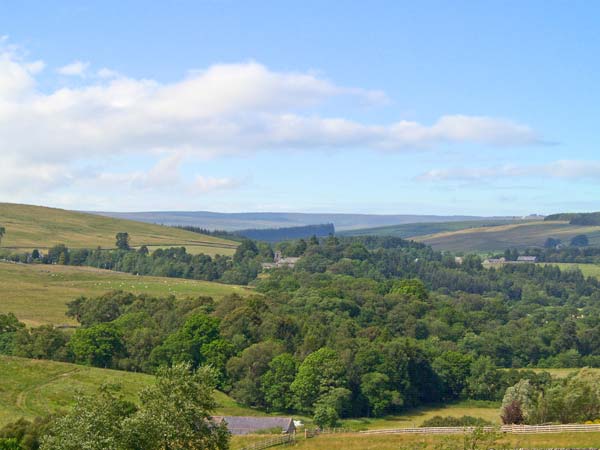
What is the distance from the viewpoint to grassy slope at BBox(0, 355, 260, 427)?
73.0 m

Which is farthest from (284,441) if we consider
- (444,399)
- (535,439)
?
(444,399)

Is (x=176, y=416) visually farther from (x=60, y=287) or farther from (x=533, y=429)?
(x=60, y=287)

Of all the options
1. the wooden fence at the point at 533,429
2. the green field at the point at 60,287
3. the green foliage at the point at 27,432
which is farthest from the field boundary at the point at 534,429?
the green field at the point at 60,287

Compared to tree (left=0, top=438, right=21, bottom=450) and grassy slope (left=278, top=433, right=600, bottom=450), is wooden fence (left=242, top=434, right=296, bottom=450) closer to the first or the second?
grassy slope (left=278, top=433, right=600, bottom=450)

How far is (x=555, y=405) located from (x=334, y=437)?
59.0 feet

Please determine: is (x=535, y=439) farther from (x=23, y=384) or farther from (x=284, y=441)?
(x=23, y=384)

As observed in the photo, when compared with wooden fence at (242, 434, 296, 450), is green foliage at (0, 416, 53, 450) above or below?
above

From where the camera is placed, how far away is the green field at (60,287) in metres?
129

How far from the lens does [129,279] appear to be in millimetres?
171250

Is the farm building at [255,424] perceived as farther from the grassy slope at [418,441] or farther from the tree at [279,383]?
the tree at [279,383]

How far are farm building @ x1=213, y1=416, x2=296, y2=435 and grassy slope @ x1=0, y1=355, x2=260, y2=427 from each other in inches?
89.7

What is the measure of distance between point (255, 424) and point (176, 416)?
1035 inches

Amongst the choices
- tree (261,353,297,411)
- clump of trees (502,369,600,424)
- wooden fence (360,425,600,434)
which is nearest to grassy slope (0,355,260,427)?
tree (261,353,297,411)

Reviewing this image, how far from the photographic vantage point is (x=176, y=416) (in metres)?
45.6
